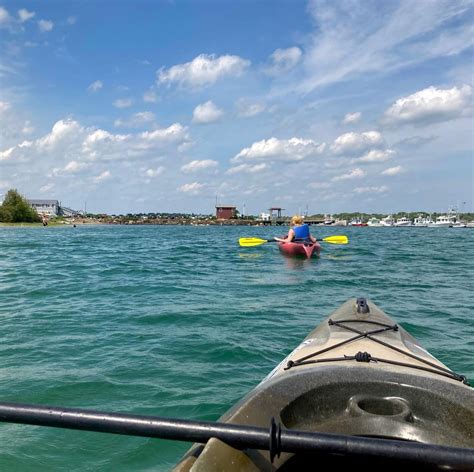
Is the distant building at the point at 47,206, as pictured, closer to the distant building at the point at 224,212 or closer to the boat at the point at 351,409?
the distant building at the point at 224,212

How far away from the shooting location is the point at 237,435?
190 cm

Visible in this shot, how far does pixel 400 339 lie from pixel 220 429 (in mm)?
2747

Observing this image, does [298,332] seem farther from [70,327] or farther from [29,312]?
Result: [29,312]

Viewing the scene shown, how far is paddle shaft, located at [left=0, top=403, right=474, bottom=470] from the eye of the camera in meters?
1.75

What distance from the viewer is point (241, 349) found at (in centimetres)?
734

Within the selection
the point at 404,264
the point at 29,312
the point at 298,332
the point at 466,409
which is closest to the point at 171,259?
the point at 404,264

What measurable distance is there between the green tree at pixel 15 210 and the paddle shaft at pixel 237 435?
98003 millimetres

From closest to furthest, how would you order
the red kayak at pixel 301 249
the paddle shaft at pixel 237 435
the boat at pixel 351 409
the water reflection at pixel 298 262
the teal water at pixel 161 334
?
the paddle shaft at pixel 237 435 < the boat at pixel 351 409 < the teal water at pixel 161 334 < the water reflection at pixel 298 262 < the red kayak at pixel 301 249

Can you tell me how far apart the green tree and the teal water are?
265ft

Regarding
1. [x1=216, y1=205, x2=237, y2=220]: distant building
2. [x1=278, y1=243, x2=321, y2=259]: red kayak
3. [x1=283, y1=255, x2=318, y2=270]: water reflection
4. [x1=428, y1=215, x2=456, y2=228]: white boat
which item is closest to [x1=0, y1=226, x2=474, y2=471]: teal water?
[x1=283, y1=255, x2=318, y2=270]: water reflection

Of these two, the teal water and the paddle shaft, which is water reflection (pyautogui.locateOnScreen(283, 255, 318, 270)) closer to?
the teal water

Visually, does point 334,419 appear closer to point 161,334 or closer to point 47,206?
point 161,334

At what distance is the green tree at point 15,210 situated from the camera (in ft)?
296

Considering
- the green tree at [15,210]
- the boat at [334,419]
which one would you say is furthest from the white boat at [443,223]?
the boat at [334,419]
